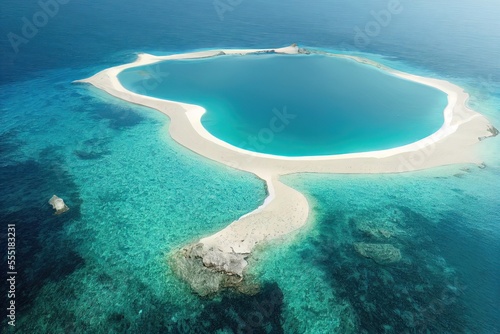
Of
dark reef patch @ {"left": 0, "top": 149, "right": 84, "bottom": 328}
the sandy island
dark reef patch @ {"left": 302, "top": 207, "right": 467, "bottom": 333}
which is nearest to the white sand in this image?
the sandy island

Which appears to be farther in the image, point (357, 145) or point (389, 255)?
point (357, 145)

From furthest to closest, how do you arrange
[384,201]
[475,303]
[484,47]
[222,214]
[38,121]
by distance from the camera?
[484,47]
[38,121]
[384,201]
[222,214]
[475,303]

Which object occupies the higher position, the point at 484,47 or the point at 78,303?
the point at 484,47

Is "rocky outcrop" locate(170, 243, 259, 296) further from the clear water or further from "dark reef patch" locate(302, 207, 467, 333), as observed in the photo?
the clear water

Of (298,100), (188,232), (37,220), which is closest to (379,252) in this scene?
(188,232)

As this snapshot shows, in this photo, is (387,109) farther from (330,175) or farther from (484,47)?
(484,47)

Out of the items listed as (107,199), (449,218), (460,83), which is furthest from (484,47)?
(107,199)

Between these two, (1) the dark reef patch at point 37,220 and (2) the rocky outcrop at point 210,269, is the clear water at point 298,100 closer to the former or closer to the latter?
(2) the rocky outcrop at point 210,269
